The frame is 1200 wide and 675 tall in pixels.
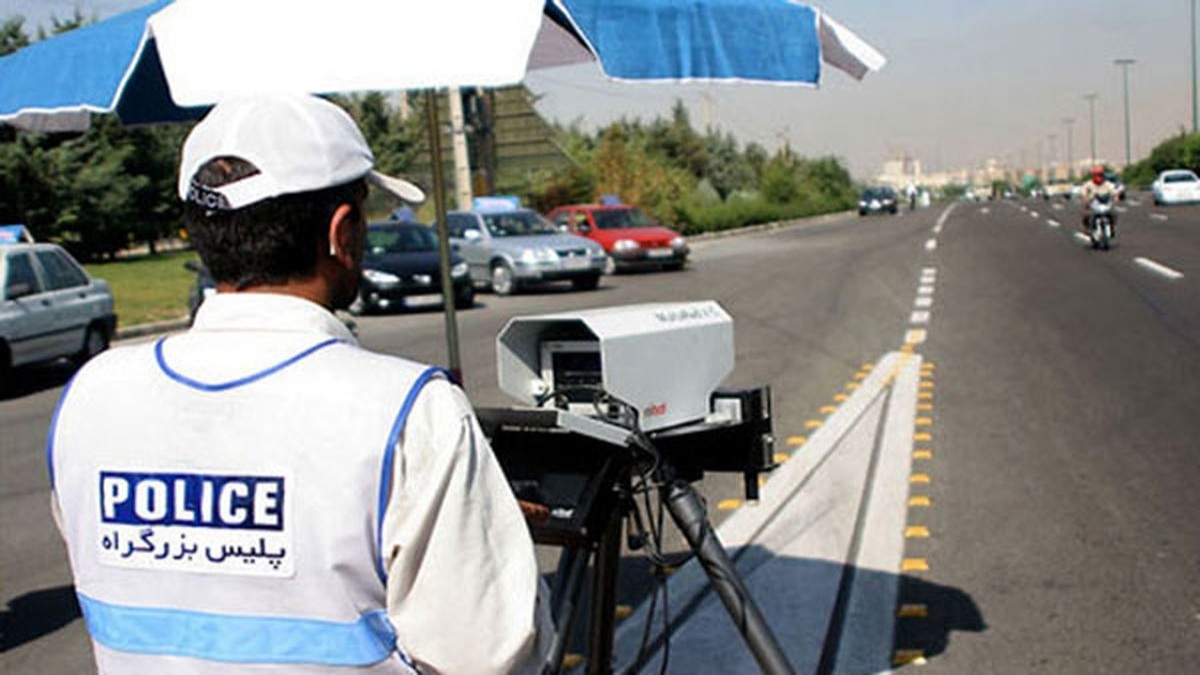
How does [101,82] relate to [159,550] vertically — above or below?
above

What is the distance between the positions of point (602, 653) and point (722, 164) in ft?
282

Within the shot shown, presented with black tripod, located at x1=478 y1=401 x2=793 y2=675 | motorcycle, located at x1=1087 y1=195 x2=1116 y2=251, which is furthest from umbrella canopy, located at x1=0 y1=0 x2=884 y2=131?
motorcycle, located at x1=1087 y1=195 x2=1116 y2=251

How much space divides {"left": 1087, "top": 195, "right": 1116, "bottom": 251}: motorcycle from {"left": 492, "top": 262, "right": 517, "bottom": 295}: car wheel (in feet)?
38.4

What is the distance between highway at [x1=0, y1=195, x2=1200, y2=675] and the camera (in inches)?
184

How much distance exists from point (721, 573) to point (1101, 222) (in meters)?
24.7

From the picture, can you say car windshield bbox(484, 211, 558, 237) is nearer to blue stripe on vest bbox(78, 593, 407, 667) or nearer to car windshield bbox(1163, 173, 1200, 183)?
blue stripe on vest bbox(78, 593, 407, 667)

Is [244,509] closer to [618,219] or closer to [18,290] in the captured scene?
[18,290]

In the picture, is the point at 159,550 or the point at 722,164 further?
the point at 722,164

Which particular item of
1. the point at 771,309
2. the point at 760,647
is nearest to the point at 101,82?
the point at 760,647

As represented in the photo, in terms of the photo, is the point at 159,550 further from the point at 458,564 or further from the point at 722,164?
the point at 722,164

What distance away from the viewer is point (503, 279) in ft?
77.8

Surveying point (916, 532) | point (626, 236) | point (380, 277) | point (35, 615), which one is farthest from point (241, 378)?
point (626, 236)

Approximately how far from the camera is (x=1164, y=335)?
12430 millimetres

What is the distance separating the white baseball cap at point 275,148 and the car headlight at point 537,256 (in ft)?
70.4
